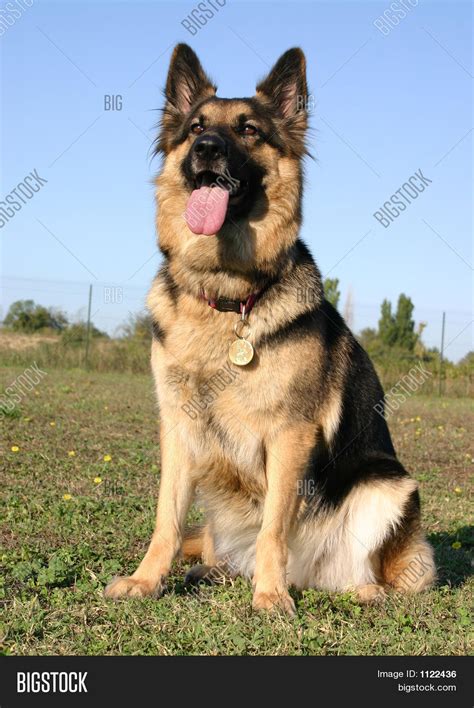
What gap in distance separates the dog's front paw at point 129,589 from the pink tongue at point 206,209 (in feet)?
6.23

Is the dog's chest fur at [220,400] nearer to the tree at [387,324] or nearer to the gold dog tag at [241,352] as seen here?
the gold dog tag at [241,352]

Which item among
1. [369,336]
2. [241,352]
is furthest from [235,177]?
[369,336]

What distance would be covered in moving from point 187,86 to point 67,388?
922 cm

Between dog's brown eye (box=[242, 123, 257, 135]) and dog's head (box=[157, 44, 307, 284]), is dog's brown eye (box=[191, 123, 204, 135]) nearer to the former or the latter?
dog's head (box=[157, 44, 307, 284])

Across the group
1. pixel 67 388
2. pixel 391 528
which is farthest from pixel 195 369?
pixel 67 388

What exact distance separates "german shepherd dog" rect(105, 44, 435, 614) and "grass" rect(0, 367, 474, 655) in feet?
0.69

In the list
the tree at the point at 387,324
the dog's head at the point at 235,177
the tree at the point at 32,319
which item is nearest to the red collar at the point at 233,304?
the dog's head at the point at 235,177

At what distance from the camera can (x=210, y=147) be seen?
4109mm

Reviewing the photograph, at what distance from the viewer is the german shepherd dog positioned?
3949mm

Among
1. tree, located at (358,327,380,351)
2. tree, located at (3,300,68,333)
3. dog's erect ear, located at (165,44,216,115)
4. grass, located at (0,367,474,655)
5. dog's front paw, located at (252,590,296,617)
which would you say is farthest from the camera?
tree, located at (358,327,380,351)

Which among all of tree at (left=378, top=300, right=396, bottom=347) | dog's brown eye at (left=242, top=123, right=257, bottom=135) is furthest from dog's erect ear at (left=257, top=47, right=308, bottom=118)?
tree at (left=378, top=300, right=396, bottom=347)

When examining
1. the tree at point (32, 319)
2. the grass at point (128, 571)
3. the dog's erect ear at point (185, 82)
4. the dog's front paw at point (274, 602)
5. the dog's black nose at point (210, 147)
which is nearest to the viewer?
the grass at point (128, 571)

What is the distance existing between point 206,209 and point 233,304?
1.81 feet

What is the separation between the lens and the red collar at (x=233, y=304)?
4176mm
